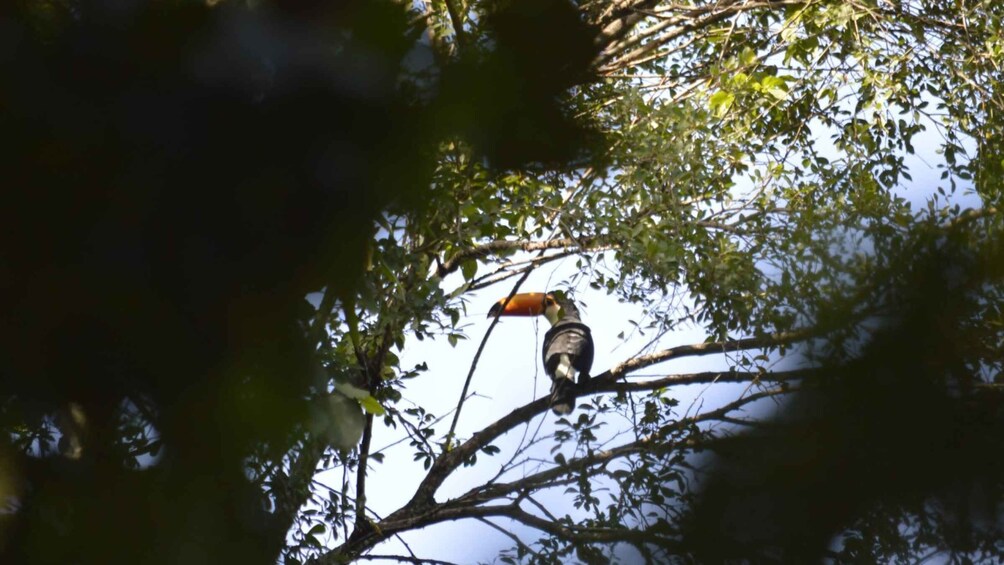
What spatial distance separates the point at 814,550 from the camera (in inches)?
34.5

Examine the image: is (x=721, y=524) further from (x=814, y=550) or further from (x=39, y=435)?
(x=39, y=435)

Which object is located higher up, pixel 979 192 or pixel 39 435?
pixel 979 192

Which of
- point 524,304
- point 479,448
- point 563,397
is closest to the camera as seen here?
point 479,448

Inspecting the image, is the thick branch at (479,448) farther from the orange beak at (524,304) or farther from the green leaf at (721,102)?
the green leaf at (721,102)

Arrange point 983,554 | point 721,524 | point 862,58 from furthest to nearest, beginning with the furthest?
point 862,58
point 983,554
point 721,524

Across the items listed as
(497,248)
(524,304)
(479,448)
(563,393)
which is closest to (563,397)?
(563,393)

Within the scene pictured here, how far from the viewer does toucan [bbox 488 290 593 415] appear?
4219mm

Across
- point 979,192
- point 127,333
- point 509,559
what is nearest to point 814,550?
point 127,333

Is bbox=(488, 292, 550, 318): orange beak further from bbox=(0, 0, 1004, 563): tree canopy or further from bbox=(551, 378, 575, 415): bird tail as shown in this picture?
bbox=(0, 0, 1004, 563): tree canopy

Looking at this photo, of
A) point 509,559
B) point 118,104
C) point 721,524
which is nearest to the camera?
point 118,104

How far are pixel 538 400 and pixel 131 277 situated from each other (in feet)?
10.1

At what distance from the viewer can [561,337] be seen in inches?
186

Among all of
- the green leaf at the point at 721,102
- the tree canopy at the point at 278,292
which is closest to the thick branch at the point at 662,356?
the green leaf at the point at 721,102

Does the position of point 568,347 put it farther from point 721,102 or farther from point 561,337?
point 721,102
